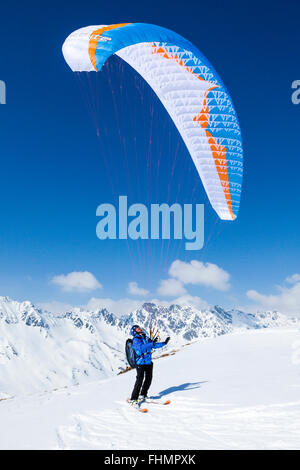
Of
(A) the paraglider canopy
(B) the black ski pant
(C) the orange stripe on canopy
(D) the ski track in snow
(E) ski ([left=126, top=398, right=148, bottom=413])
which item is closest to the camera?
(D) the ski track in snow

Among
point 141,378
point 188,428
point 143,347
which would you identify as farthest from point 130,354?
point 188,428

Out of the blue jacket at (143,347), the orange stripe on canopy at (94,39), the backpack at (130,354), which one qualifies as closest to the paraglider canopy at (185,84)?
the orange stripe on canopy at (94,39)

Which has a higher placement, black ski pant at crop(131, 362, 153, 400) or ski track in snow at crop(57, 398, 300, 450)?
black ski pant at crop(131, 362, 153, 400)

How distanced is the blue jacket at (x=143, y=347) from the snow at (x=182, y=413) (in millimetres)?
1069

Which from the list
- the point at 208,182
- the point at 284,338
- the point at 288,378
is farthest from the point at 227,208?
the point at 284,338

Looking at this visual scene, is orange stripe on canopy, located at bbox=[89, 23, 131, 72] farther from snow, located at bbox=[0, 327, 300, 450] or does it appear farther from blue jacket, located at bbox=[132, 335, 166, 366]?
snow, located at bbox=[0, 327, 300, 450]

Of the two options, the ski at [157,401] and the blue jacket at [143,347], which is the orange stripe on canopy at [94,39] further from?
the ski at [157,401]

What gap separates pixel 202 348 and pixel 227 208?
7260 millimetres

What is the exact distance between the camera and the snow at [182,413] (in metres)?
6.47

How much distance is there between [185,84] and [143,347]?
8.32 metres

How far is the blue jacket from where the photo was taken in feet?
31.6

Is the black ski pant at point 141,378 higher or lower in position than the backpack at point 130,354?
lower

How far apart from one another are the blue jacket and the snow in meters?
1.07

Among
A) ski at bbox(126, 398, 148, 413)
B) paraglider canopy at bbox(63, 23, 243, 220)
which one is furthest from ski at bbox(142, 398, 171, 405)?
paraglider canopy at bbox(63, 23, 243, 220)
